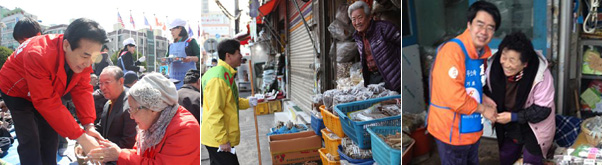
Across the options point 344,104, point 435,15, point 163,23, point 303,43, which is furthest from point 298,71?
point 435,15

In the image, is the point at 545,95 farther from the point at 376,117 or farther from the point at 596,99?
the point at 376,117

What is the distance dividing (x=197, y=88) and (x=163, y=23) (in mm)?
435

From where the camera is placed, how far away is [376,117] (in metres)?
1.96

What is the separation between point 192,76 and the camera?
1883 millimetres

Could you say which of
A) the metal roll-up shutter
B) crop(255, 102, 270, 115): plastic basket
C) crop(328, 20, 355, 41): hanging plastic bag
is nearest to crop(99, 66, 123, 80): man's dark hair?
crop(328, 20, 355, 41): hanging plastic bag

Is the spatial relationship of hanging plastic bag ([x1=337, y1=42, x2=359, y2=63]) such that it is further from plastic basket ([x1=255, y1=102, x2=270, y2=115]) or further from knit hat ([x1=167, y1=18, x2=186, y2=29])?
plastic basket ([x1=255, y1=102, x2=270, y2=115])

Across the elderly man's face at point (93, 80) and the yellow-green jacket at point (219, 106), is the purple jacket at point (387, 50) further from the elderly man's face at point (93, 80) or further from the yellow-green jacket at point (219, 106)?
the elderly man's face at point (93, 80)

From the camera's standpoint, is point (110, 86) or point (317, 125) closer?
point (110, 86)

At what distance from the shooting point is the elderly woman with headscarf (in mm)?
1507

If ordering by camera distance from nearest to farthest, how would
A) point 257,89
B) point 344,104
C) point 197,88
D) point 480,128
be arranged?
point 480,128 → point 197,88 → point 344,104 → point 257,89

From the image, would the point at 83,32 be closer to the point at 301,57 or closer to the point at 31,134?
the point at 31,134

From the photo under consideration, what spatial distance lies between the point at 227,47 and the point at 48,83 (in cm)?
107

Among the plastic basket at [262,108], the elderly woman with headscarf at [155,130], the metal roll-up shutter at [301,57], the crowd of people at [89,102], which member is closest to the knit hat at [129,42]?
the crowd of people at [89,102]

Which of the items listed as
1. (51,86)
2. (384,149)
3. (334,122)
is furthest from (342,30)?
(51,86)
